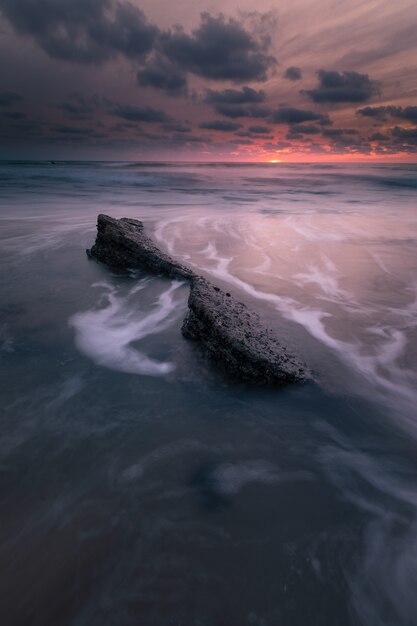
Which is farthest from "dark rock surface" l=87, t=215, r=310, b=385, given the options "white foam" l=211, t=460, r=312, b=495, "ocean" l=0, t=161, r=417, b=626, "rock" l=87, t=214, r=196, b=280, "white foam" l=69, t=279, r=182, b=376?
"rock" l=87, t=214, r=196, b=280

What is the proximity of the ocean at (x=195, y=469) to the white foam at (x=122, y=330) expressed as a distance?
3 cm

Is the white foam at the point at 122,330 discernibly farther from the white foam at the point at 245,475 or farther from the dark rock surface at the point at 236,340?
the white foam at the point at 245,475

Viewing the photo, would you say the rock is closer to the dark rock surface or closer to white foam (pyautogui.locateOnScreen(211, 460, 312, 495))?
the dark rock surface

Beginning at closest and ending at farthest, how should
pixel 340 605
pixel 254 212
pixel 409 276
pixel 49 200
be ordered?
pixel 340 605
pixel 409 276
pixel 254 212
pixel 49 200

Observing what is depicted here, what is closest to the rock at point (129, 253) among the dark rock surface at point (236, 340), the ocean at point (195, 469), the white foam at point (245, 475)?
→ the ocean at point (195, 469)

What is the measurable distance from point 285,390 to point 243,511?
1494mm

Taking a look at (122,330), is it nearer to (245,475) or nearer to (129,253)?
(129,253)

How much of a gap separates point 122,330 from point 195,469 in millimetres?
3033

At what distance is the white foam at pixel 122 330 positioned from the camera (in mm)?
4629

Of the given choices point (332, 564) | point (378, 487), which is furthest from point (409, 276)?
point (332, 564)

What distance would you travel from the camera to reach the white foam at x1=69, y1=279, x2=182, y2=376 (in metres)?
4.63

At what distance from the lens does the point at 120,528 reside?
2607mm

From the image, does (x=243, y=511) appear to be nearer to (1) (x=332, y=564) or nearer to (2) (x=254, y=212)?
(1) (x=332, y=564)

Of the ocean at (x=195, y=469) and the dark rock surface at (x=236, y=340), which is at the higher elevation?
the dark rock surface at (x=236, y=340)
